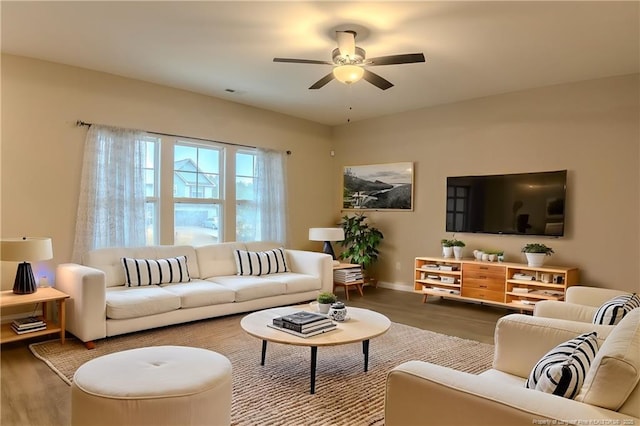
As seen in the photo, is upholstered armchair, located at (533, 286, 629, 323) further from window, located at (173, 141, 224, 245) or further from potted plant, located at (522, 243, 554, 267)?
window, located at (173, 141, 224, 245)

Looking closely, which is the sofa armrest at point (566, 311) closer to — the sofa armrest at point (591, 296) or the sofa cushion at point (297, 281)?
the sofa armrest at point (591, 296)

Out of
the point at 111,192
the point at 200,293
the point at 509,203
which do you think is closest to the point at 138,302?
the point at 200,293

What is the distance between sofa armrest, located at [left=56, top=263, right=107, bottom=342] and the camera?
11.5 feet

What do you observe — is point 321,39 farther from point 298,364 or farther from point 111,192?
point 111,192

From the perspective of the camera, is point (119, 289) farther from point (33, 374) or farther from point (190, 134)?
point (190, 134)

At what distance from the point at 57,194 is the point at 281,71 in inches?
106

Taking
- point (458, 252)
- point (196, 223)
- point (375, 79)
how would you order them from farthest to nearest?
point (196, 223), point (458, 252), point (375, 79)

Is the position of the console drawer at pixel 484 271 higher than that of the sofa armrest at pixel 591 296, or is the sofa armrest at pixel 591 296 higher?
the sofa armrest at pixel 591 296

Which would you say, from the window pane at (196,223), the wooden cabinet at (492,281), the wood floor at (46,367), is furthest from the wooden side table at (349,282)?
the window pane at (196,223)

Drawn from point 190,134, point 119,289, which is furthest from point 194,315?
point 190,134

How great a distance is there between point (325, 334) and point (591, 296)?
2.19 metres

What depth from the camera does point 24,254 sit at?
347 centimetres

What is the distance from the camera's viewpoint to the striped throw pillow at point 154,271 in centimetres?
424

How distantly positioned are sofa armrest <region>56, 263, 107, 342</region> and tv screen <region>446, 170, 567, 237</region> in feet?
14.3
